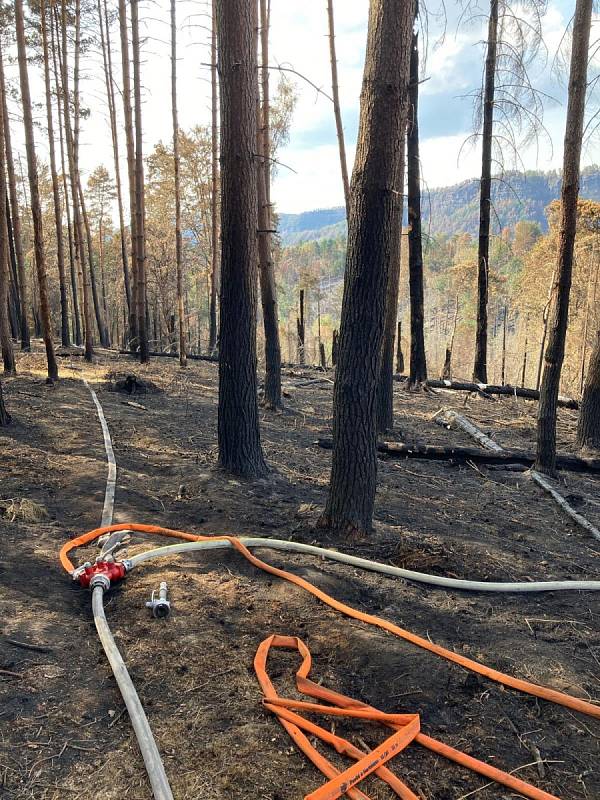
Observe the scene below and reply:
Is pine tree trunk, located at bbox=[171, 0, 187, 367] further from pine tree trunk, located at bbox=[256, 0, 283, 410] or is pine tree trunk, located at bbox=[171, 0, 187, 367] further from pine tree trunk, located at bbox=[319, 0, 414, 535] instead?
pine tree trunk, located at bbox=[319, 0, 414, 535]

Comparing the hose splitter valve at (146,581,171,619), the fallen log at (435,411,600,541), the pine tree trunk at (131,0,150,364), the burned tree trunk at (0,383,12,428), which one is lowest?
the fallen log at (435,411,600,541)

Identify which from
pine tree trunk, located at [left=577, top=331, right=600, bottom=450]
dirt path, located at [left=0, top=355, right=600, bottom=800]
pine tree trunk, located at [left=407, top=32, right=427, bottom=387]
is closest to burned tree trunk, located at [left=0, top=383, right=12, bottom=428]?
dirt path, located at [left=0, top=355, right=600, bottom=800]

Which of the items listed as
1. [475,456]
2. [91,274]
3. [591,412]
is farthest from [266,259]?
[91,274]

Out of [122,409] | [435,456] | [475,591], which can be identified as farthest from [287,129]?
[475,591]

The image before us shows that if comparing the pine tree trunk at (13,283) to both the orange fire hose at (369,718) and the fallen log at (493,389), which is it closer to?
the fallen log at (493,389)

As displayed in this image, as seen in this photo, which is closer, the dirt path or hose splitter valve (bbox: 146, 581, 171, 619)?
the dirt path

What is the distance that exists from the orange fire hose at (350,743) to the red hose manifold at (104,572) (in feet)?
3.90

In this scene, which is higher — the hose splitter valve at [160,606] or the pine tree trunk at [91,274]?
the pine tree trunk at [91,274]

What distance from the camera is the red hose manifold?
3184 millimetres

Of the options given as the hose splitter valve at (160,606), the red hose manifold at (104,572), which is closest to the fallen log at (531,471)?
the hose splitter valve at (160,606)

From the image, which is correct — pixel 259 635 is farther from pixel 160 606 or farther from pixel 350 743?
pixel 350 743

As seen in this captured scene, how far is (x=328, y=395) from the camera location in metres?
11.4

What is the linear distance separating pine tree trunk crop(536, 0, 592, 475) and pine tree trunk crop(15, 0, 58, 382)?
7587mm

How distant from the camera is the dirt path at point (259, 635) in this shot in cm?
194
